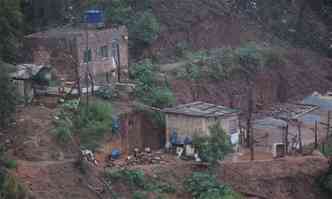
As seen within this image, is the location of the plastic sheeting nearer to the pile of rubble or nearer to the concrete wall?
the concrete wall

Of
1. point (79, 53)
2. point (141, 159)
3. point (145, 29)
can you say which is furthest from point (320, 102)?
point (141, 159)

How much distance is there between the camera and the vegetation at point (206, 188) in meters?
24.2

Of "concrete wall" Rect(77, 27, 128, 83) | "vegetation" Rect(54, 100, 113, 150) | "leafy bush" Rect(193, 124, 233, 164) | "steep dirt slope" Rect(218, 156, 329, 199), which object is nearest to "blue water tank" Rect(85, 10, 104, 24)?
"concrete wall" Rect(77, 27, 128, 83)

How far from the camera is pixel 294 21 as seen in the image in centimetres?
4344

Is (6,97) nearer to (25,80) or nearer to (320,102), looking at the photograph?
(25,80)

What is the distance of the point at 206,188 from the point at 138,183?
7.25ft

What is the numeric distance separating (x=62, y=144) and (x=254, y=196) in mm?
6488

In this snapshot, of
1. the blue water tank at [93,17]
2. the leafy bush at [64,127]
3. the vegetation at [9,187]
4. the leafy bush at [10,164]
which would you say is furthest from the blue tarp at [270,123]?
the vegetation at [9,187]

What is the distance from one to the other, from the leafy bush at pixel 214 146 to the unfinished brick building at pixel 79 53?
5.79 metres

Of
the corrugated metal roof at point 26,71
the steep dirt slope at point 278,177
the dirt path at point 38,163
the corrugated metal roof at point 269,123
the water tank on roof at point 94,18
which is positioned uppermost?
the water tank on roof at point 94,18

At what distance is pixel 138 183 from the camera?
945 inches

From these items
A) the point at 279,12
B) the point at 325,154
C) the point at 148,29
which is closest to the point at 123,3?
the point at 148,29

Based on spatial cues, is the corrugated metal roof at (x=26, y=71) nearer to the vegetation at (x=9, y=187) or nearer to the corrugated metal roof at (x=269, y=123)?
the vegetation at (x=9, y=187)

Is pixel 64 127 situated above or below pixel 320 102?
above
